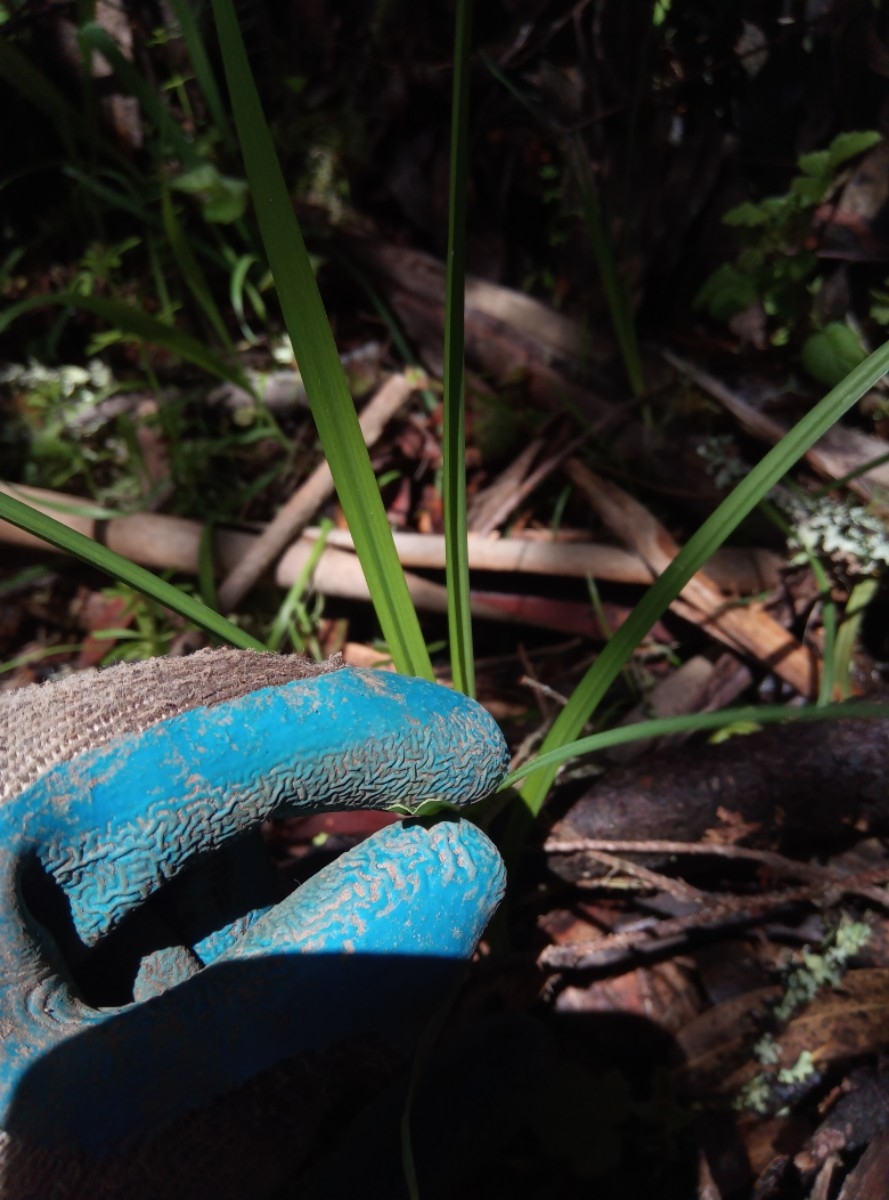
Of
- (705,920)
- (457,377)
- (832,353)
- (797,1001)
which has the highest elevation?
(457,377)

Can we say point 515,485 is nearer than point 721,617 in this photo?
No

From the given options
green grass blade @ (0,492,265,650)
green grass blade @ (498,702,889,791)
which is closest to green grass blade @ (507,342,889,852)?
green grass blade @ (498,702,889,791)

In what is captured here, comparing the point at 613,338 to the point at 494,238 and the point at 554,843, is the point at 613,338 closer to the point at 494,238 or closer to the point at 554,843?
the point at 494,238

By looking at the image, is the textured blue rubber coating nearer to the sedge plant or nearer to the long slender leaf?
the sedge plant

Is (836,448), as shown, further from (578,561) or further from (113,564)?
(113,564)

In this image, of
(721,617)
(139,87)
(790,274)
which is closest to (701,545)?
(721,617)

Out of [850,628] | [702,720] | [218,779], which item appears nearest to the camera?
[218,779]
